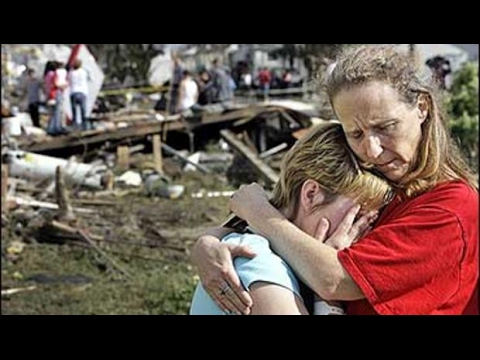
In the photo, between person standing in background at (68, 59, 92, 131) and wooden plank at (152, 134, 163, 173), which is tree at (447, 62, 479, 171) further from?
person standing in background at (68, 59, 92, 131)

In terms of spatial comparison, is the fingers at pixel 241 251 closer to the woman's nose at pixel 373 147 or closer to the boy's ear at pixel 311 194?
the boy's ear at pixel 311 194

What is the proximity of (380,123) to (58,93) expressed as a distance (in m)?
8.86

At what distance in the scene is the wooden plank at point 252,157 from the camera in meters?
11.0

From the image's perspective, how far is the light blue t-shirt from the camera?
1.69 metres

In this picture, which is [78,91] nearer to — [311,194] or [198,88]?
[198,88]

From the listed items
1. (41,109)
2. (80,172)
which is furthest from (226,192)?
(41,109)

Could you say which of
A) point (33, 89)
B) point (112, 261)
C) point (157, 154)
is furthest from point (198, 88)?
point (112, 261)

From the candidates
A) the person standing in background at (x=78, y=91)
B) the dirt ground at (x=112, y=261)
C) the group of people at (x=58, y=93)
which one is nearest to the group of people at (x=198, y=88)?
the person standing in background at (x=78, y=91)

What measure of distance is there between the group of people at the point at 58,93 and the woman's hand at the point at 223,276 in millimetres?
7323

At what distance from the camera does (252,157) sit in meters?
12.4

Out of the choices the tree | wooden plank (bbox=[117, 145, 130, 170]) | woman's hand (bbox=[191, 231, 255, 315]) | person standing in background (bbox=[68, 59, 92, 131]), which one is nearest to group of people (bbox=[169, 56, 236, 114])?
wooden plank (bbox=[117, 145, 130, 170])
